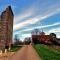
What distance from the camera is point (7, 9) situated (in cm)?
5809

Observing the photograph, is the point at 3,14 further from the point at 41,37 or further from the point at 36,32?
the point at 36,32

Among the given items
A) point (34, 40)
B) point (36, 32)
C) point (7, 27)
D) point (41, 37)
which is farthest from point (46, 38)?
point (7, 27)

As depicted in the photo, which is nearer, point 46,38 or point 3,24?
point 3,24

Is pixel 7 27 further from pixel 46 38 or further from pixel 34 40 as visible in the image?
pixel 46 38

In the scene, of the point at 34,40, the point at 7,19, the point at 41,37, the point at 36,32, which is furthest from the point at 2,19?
the point at 36,32

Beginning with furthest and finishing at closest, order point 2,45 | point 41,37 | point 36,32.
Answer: point 36,32
point 41,37
point 2,45

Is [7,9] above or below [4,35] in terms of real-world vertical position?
above

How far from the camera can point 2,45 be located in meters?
56.1

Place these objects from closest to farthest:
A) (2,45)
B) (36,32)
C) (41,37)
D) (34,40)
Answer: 1. (2,45)
2. (34,40)
3. (41,37)
4. (36,32)

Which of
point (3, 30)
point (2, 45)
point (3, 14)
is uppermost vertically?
point (3, 14)

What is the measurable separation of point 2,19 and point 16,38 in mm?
80987

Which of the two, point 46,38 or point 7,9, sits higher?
point 7,9

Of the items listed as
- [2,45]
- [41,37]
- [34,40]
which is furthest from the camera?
[41,37]

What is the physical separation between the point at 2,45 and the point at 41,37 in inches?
2132
